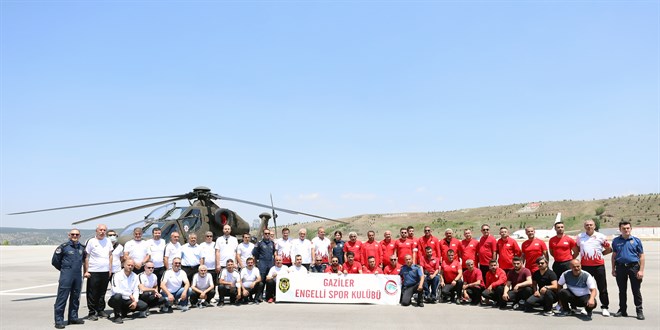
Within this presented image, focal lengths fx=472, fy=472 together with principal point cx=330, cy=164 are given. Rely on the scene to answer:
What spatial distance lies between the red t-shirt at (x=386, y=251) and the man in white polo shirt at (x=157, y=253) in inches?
222

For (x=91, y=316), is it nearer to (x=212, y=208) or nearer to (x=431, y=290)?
(x=212, y=208)

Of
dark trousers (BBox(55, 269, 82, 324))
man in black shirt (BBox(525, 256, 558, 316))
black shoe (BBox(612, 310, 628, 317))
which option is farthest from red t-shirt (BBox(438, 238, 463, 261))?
dark trousers (BBox(55, 269, 82, 324))

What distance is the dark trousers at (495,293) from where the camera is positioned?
1052cm

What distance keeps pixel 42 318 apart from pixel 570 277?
35.8 ft

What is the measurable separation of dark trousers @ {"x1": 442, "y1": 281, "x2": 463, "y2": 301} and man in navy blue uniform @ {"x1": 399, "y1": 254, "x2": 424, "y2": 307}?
0.64m

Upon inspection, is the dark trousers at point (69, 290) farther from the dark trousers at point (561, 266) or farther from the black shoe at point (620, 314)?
the black shoe at point (620, 314)

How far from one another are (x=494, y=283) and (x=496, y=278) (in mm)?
157

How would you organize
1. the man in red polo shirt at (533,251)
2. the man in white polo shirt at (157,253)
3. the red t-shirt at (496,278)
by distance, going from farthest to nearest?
the man in white polo shirt at (157,253) → the man in red polo shirt at (533,251) → the red t-shirt at (496,278)

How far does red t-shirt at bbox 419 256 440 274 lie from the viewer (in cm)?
1165

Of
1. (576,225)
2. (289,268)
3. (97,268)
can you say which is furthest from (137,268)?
(576,225)

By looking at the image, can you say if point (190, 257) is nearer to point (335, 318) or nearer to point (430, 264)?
point (335, 318)

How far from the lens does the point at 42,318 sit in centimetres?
959

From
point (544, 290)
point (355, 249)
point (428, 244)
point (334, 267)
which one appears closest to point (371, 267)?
point (355, 249)

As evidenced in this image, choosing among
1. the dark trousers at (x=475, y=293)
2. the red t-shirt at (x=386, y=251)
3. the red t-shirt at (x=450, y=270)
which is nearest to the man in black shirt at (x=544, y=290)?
the dark trousers at (x=475, y=293)
